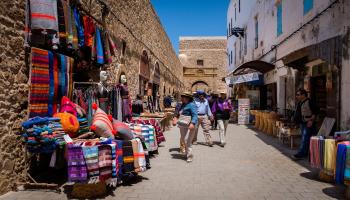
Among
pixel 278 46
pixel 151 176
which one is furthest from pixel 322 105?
pixel 151 176

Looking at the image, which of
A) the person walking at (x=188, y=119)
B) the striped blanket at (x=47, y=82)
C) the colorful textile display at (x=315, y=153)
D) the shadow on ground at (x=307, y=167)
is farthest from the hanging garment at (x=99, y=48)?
the shadow on ground at (x=307, y=167)

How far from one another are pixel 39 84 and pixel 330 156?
4464 millimetres

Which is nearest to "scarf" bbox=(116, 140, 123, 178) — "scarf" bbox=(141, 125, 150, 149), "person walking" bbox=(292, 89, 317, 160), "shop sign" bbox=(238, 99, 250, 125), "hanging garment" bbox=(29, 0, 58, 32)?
"scarf" bbox=(141, 125, 150, 149)

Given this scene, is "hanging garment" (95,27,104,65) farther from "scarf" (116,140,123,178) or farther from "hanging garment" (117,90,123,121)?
"scarf" (116,140,123,178)

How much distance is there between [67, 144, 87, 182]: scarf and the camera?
3.96 metres

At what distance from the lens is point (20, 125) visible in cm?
449

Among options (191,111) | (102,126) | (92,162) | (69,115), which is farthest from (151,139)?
(92,162)

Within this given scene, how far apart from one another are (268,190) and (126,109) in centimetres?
429

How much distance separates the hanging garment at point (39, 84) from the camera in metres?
4.62

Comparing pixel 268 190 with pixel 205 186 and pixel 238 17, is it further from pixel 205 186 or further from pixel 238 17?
pixel 238 17

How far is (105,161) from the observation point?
409cm

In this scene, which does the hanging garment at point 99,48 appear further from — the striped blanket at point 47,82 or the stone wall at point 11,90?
the stone wall at point 11,90

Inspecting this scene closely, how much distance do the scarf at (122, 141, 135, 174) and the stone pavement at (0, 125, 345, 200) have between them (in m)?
0.27

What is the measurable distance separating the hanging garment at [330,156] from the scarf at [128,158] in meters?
2.86
